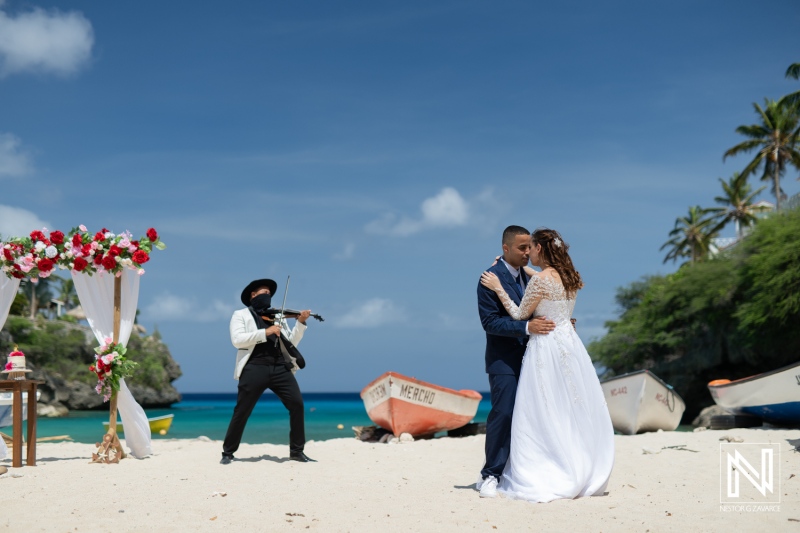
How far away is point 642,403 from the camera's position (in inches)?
630

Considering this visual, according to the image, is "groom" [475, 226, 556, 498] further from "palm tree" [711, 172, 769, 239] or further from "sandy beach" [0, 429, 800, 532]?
"palm tree" [711, 172, 769, 239]

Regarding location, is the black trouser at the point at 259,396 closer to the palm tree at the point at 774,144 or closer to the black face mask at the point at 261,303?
the black face mask at the point at 261,303

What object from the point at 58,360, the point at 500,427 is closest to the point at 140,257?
the point at 500,427

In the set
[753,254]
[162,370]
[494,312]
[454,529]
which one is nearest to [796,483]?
[494,312]

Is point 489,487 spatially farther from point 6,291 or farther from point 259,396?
point 6,291

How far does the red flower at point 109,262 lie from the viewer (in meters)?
9.76

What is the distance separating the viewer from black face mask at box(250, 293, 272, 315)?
31.7 ft

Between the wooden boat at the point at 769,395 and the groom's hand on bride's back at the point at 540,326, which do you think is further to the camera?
the wooden boat at the point at 769,395

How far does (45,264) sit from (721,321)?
105 ft

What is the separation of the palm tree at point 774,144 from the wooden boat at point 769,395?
3445 cm

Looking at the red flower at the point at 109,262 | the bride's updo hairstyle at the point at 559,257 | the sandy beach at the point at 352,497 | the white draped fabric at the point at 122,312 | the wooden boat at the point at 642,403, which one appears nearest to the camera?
the sandy beach at the point at 352,497

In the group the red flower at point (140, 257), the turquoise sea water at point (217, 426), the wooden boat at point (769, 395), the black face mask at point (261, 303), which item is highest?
the red flower at point (140, 257)

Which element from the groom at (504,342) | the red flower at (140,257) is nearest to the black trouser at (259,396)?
the red flower at (140,257)

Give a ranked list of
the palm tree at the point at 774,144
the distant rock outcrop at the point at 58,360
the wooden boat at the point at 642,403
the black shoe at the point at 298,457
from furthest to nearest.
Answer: the distant rock outcrop at the point at 58,360, the palm tree at the point at 774,144, the wooden boat at the point at 642,403, the black shoe at the point at 298,457
